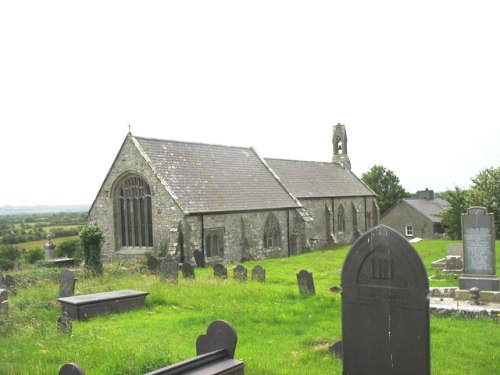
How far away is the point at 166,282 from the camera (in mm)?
16391

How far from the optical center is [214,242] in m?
25.6

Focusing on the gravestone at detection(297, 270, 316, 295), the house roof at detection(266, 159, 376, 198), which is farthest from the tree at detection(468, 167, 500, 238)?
the gravestone at detection(297, 270, 316, 295)

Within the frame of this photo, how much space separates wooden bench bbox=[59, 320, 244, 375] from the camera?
581cm

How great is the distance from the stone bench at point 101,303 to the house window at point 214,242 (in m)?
11.7

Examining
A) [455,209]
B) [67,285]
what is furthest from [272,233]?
[455,209]

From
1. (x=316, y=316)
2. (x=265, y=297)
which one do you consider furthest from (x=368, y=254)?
(x=265, y=297)

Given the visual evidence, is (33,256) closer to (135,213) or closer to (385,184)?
(135,213)

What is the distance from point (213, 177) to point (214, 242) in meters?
4.45

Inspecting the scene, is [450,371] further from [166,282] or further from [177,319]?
[166,282]

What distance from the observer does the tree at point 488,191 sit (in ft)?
119

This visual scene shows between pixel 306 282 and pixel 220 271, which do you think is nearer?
pixel 306 282

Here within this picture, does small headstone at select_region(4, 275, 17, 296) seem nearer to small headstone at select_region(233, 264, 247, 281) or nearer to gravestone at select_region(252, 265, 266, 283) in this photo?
small headstone at select_region(233, 264, 247, 281)

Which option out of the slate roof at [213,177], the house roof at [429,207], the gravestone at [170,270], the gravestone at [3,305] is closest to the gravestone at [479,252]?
the gravestone at [170,270]

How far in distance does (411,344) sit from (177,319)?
666 cm
